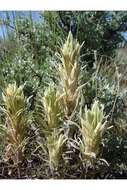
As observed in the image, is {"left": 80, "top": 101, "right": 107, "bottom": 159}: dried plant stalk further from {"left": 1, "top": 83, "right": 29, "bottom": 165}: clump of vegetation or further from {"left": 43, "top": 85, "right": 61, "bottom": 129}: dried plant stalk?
{"left": 1, "top": 83, "right": 29, "bottom": 165}: clump of vegetation

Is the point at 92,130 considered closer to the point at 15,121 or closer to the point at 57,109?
the point at 57,109

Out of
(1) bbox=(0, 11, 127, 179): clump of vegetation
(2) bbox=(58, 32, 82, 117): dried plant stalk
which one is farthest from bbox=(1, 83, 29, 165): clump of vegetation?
(2) bbox=(58, 32, 82, 117): dried plant stalk

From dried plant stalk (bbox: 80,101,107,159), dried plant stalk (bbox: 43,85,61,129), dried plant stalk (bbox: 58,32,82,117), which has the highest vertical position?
dried plant stalk (bbox: 58,32,82,117)

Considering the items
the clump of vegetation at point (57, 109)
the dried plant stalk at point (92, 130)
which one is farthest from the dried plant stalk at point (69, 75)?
the dried plant stalk at point (92, 130)

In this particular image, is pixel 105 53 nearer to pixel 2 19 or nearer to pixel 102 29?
pixel 102 29

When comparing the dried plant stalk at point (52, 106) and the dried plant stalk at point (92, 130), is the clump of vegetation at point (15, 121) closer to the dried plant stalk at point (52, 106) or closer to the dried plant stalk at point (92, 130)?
the dried plant stalk at point (52, 106)

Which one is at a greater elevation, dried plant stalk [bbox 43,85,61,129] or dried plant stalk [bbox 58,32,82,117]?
dried plant stalk [bbox 58,32,82,117]

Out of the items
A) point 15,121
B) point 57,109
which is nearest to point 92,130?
point 57,109

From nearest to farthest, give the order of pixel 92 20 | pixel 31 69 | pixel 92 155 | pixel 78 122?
pixel 92 155
pixel 78 122
pixel 31 69
pixel 92 20

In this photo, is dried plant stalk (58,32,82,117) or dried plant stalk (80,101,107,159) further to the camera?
dried plant stalk (58,32,82,117)

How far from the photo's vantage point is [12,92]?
2.13 metres

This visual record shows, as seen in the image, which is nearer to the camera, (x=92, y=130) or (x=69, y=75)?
(x=92, y=130)
